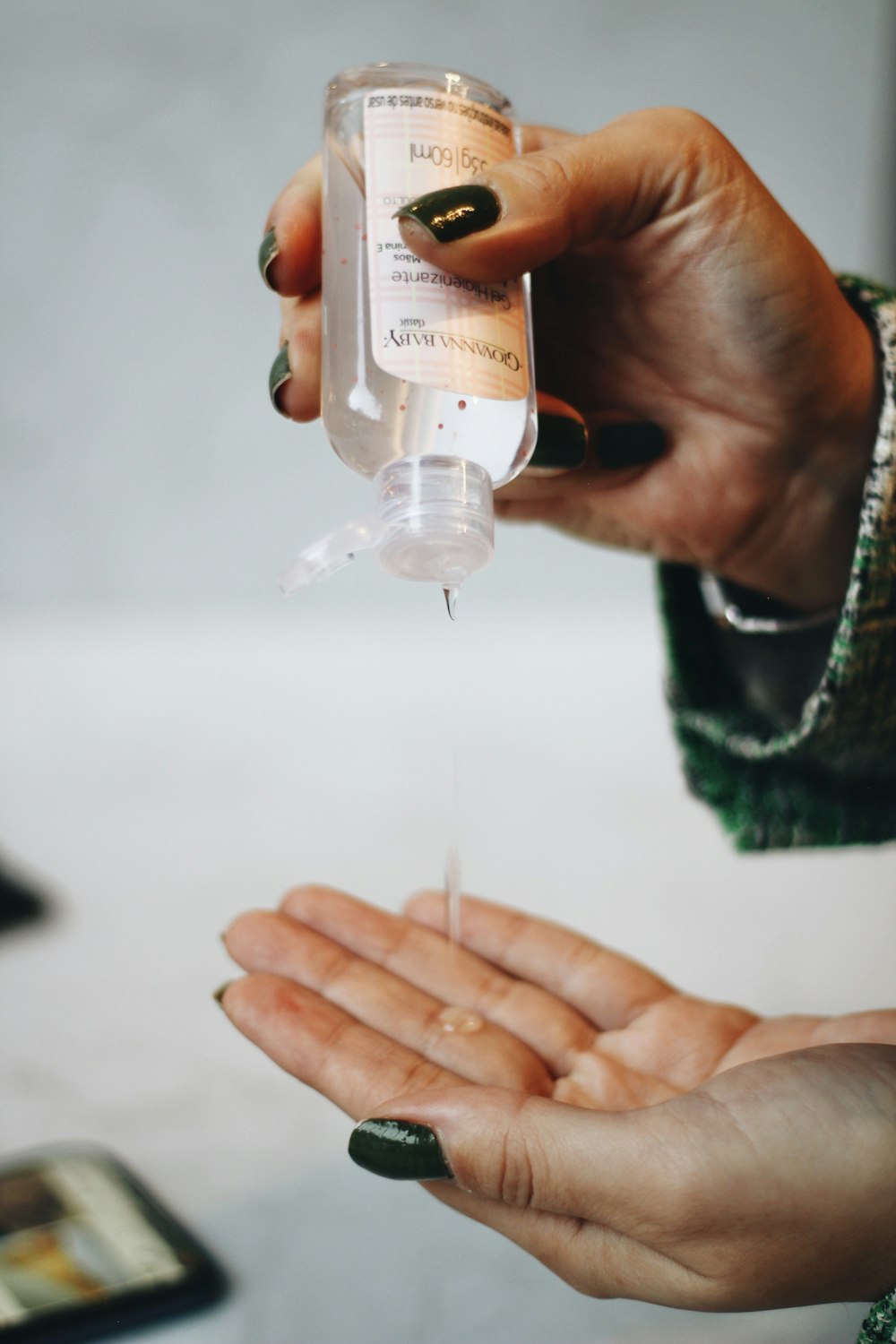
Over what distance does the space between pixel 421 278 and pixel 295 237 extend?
0.11m

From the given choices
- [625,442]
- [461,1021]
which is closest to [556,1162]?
[461,1021]

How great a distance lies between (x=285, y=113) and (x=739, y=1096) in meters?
0.97

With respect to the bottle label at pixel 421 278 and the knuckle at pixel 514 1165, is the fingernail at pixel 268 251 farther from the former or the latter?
the knuckle at pixel 514 1165

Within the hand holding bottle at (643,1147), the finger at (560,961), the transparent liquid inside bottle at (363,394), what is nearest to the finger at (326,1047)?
the hand holding bottle at (643,1147)

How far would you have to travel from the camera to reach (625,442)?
0.61 meters

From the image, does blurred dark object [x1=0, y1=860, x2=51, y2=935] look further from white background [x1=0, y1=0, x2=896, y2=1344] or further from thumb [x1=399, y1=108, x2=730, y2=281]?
thumb [x1=399, y1=108, x2=730, y2=281]

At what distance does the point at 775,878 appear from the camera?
0.84m

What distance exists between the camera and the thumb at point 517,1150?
0.36m

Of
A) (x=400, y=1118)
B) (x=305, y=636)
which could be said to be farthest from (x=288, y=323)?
(x=305, y=636)

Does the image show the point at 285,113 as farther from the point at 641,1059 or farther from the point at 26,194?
the point at 641,1059

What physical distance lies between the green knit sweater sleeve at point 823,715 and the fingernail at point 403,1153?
33 centimetres

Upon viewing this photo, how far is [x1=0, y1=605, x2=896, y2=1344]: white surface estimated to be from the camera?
48 centimetres

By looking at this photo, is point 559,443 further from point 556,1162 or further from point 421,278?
point 556,1162

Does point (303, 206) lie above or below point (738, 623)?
above
